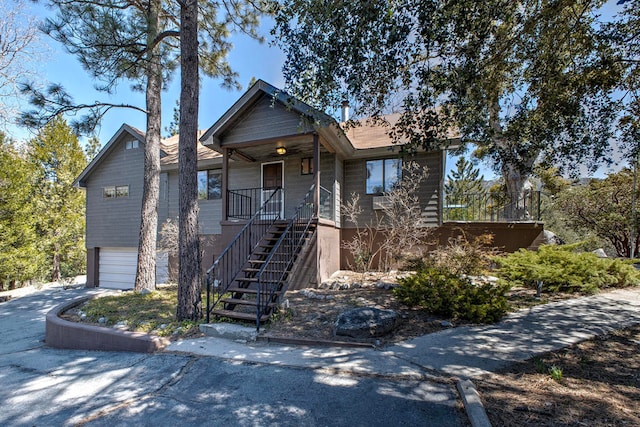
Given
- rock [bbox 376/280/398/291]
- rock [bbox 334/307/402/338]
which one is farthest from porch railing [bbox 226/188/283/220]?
rock [bbox 334/307/402/338]

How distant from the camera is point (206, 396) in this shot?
3434 millimetres

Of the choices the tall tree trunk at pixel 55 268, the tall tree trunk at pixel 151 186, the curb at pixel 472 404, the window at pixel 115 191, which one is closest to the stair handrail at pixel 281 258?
the curb at pixel 472 404

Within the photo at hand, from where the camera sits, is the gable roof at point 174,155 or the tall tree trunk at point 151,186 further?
the gable roof at point 174,155

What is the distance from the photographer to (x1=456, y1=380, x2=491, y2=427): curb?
2593 millimetres

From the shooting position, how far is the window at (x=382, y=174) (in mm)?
10539

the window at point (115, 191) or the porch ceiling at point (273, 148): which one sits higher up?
the porch ceiling at point (273, 148)

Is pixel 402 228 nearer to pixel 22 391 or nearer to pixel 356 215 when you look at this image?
pixel 356 215

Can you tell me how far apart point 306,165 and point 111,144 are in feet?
32.6

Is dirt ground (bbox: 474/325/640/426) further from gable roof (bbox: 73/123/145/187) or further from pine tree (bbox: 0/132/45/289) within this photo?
pine tree (bbox: 0/132/45/289)

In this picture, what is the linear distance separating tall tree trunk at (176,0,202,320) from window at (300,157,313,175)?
527cm

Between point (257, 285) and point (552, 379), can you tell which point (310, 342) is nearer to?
point (257, 285)

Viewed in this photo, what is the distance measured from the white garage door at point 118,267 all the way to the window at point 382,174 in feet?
36.2

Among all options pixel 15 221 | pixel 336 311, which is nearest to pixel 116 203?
pixel 15 221

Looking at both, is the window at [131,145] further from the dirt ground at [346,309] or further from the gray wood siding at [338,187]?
the dirt ground at [346,309]
